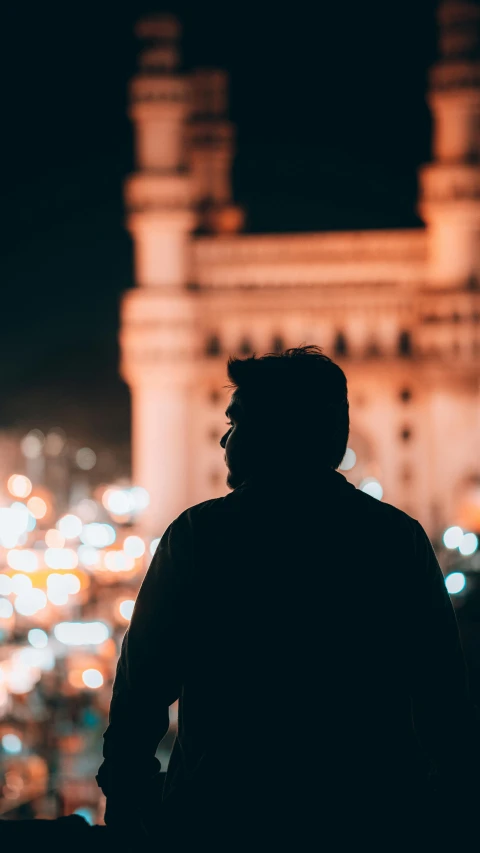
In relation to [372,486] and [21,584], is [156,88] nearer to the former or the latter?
[372,486]

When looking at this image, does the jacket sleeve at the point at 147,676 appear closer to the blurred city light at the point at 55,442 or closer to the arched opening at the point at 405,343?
the arched opening at the point at 405,343

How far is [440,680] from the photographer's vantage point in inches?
95.0

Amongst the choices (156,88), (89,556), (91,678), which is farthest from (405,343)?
(91,678)

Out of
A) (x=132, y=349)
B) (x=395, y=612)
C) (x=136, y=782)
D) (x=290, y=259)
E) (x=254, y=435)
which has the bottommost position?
(x=136, y=782)

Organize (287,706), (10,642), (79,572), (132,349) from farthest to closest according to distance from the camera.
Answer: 1. (132,349)
2. (79,572)
3. (10,642)
4. (287,706)

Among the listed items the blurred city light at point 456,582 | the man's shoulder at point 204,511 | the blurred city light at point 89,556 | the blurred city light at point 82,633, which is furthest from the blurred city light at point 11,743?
the man's shoulder at point 204,511

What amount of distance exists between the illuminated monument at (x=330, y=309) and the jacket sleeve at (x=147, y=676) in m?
34.6

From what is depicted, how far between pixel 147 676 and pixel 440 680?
2.27 feet

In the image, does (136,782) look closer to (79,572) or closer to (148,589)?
(148,589)

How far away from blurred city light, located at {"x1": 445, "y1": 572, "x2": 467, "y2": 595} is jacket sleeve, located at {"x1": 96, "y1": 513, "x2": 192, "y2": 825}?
19759 mm

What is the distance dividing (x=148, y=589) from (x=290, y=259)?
121ft

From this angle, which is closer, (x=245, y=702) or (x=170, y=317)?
(x=245, y=702)

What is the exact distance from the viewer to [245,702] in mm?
2291

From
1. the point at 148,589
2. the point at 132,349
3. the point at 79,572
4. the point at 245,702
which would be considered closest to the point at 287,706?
the point at 245,702
